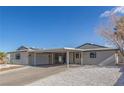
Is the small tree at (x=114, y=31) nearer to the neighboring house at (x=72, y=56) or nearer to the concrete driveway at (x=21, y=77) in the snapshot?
the neighboring house at (x=72, y=56)

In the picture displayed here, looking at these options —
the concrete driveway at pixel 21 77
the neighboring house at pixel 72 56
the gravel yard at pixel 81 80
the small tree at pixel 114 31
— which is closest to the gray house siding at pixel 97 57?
the neighboring house at pixel 72 56

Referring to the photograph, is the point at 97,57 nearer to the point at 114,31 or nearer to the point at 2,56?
the point at 114,31

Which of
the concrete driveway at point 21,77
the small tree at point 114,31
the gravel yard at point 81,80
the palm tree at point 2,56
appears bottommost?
the concrete driveway at point 21,77

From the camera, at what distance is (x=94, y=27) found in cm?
2472

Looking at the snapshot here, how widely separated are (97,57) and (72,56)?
15.0ft

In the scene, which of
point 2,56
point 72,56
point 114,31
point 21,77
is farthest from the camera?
point 2,56

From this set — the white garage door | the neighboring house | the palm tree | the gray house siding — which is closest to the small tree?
the neighboring house

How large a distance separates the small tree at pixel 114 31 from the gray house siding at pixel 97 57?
1.41 meters

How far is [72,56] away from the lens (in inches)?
1177

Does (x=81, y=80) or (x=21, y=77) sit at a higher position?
(x=81, y=80)

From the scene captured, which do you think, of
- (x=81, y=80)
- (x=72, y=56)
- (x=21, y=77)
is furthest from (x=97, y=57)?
(x=81, y=80)

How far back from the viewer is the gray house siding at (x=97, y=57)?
2534 centimetres
